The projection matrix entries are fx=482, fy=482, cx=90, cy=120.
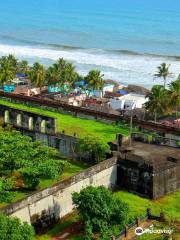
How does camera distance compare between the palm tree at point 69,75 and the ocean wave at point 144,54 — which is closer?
the palm tree at point 69,75

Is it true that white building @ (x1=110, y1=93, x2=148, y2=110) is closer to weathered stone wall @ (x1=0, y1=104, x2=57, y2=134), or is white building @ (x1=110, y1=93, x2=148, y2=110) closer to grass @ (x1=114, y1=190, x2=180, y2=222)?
weathered stone wall @ (x1=0, y1=104, x2=57, y2=134)

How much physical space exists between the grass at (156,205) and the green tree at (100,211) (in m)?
2.30

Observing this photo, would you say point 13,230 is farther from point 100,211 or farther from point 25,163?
point 25,163

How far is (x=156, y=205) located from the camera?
3584 cm

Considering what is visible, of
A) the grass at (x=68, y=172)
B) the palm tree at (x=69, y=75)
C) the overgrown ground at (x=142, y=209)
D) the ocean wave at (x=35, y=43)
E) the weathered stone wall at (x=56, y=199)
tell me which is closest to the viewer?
the weathered stone wall at (x=56, y=199)

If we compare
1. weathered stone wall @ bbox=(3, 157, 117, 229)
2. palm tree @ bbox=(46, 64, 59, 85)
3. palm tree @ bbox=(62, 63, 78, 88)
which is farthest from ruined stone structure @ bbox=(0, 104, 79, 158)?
palm tree @ bbox=(62, 63, 78, 88)

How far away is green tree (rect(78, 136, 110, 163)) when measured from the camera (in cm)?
4038

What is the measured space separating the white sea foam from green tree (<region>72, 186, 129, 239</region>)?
205ft

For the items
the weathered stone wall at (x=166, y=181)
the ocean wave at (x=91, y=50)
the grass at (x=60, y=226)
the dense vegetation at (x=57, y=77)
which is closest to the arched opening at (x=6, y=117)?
the grass at (x=60, y=226)

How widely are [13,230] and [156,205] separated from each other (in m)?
13.5

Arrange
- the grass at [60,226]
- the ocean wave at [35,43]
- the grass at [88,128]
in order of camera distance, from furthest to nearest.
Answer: the ocean wave at [35,43] < the grass at [88,128] < the grass at [60,226]

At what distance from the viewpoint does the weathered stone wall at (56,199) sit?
100ft

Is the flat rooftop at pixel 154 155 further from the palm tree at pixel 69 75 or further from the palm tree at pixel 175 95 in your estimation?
the palm tree at pixel 69 75


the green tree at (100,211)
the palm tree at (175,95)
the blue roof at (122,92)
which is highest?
the palm tree at (175,95)
